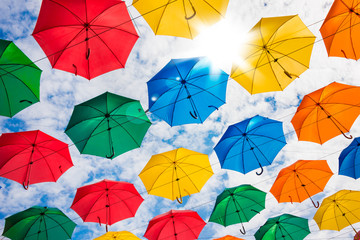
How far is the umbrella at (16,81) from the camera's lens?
6.77 meters

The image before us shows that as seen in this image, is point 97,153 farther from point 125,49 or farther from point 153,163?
point 125,49

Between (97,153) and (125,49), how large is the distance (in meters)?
4.20

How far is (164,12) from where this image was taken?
6.79 metres

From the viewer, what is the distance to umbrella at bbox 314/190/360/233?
11805 millimetres

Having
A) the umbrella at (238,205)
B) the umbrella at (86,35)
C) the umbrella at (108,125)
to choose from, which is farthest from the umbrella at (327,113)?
the umbrella at (86,35)

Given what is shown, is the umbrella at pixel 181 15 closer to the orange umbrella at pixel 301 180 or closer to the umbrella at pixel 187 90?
the umbrella at pixel 187 90

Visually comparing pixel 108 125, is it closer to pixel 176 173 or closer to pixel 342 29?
pixel 176 173

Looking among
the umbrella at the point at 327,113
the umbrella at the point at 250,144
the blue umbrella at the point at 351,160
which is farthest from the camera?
the blue umbrella at the point at 351,160

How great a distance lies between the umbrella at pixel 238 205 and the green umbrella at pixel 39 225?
7.24 meters

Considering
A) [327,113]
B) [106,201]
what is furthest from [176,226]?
[327,113]

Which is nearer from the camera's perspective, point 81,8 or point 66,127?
point 81,8

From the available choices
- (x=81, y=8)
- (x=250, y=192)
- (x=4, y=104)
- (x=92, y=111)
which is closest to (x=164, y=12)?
(x=81, y=8)

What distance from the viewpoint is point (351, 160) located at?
10.3 m

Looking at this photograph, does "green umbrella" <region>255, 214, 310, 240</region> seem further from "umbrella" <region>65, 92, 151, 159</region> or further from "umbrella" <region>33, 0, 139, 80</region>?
"umbrella" <region>33, 0, 139, 80</region>
